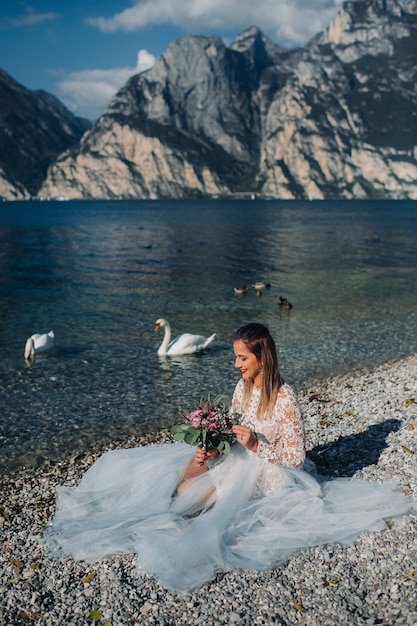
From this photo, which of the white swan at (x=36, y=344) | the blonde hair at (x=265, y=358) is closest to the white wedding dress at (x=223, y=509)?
the blonde hair at (x=265, y=358)

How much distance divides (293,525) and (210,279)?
97.5ft

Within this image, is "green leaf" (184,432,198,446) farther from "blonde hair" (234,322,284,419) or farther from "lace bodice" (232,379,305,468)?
"blonde hair" (234,322,284,419)

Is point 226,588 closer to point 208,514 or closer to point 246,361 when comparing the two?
point 208,514

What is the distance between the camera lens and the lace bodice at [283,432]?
7.06m

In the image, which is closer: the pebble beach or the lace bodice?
the pebble beach

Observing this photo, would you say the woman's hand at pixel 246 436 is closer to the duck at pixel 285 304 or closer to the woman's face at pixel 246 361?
the woman's face at pixel 246 361

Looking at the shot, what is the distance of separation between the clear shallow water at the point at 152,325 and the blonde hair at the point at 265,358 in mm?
5359

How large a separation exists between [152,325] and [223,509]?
640 inches

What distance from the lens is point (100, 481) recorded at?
7.79 m

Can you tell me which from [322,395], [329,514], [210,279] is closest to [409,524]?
[329,514]

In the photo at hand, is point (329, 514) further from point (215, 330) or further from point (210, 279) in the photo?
point (210, 279)

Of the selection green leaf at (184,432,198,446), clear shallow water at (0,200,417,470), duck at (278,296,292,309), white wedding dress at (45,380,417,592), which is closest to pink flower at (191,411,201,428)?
green leaf at (184,432,198,446)

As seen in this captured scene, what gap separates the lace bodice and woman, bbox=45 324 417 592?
0.01 metres

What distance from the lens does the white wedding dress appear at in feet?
20.6
